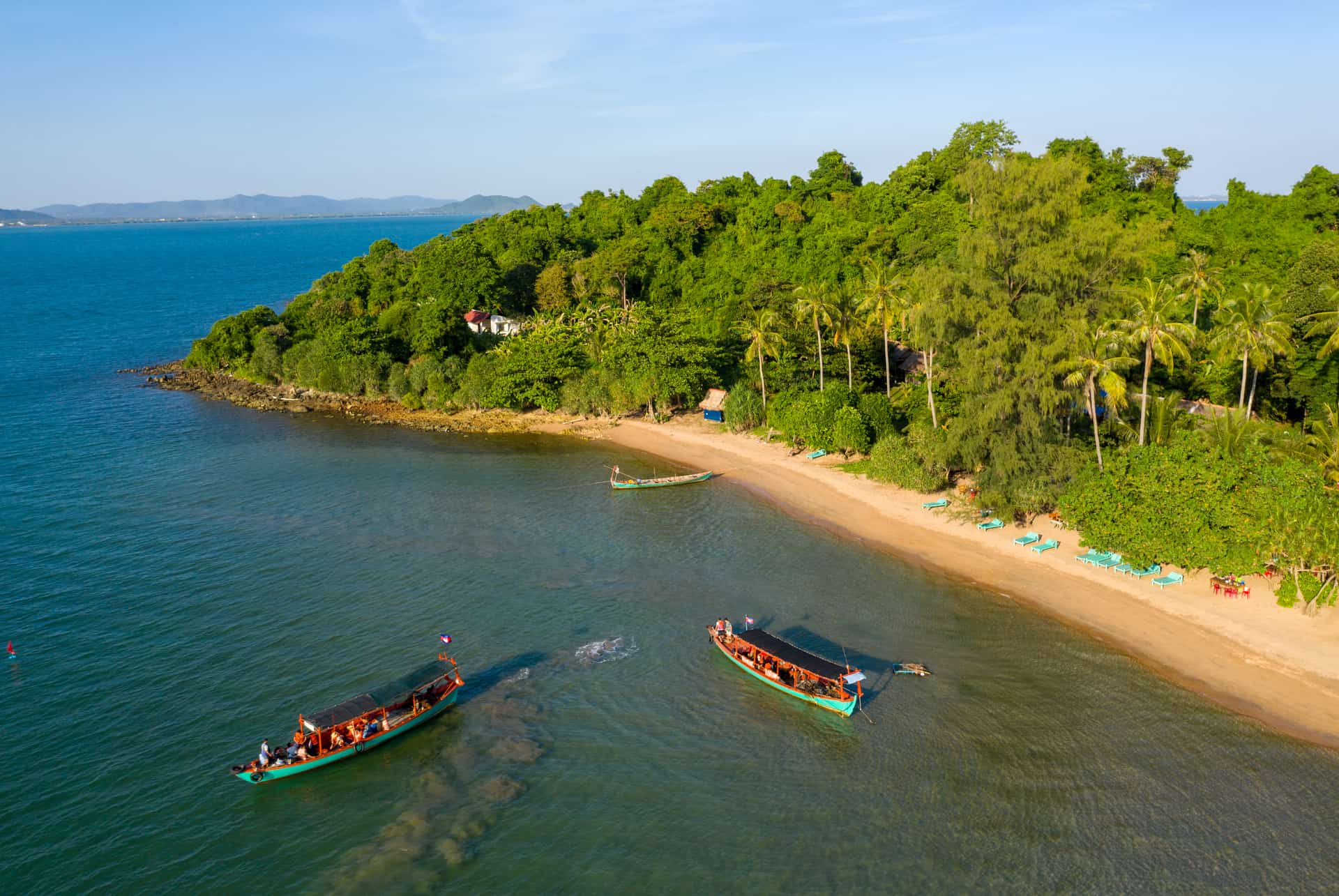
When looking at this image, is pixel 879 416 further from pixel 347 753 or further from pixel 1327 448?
pixel 347 753

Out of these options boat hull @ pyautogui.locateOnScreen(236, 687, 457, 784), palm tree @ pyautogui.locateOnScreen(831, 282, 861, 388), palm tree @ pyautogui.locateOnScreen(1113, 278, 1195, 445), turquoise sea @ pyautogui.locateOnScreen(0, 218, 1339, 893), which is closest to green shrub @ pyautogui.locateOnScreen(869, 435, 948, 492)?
turquoise sea @ pyautogui.locateOnScreen(0, 218, 1339, 893)

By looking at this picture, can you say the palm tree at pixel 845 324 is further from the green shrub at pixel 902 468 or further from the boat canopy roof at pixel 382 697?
the boat canopy roof at pixel 382 697

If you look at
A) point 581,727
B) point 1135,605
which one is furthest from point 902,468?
point 581,727

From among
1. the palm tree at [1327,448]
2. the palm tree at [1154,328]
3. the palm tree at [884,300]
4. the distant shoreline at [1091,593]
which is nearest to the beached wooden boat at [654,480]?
the distant shoreline at [1091,593]

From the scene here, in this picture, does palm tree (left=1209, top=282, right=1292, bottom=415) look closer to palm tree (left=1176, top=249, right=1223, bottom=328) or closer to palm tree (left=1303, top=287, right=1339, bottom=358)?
palm tree (left=1303, top=287, right=1339, bottom=358)

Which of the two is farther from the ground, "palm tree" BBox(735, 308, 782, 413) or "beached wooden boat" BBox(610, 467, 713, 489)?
"palm tree" BBox(735, 308, 782, 413)
